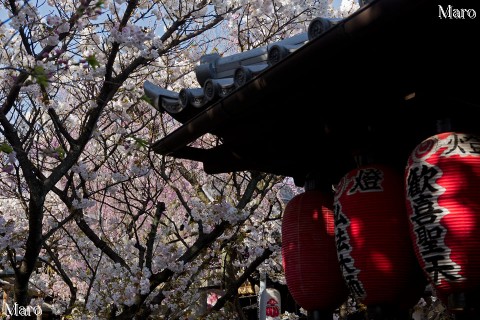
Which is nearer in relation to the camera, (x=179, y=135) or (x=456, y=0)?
(x=456, y=0)

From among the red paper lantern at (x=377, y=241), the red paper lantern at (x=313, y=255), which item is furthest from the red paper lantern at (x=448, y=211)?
the red paper lantern at (x=313, y=255)

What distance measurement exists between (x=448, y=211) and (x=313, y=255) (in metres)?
1.53

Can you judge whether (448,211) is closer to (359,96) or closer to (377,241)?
(377,241)

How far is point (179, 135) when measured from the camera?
5266 millimetres

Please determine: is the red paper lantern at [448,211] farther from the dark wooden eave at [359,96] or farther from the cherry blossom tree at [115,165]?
the cherry blossom tree at [115,165]

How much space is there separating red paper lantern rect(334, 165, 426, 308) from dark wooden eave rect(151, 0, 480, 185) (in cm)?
35

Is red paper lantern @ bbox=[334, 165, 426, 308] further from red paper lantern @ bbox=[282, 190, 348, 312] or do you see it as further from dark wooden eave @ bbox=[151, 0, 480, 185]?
red paper lantern @ bbox=[282, 190, 348, 312]

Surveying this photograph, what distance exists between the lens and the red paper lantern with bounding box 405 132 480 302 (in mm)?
3822

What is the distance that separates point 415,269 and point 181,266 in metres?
4.20

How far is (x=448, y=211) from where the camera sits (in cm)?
392

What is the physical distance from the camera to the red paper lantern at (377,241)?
4379 mm

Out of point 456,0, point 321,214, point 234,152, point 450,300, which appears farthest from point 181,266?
point 456,0

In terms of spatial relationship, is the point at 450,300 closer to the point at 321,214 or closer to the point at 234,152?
the point at 321,214

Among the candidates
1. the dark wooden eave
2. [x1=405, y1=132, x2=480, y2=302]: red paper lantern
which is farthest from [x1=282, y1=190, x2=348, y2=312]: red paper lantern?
[x1=405, y1=132, x2=480, y2=302]: red paper lantern
